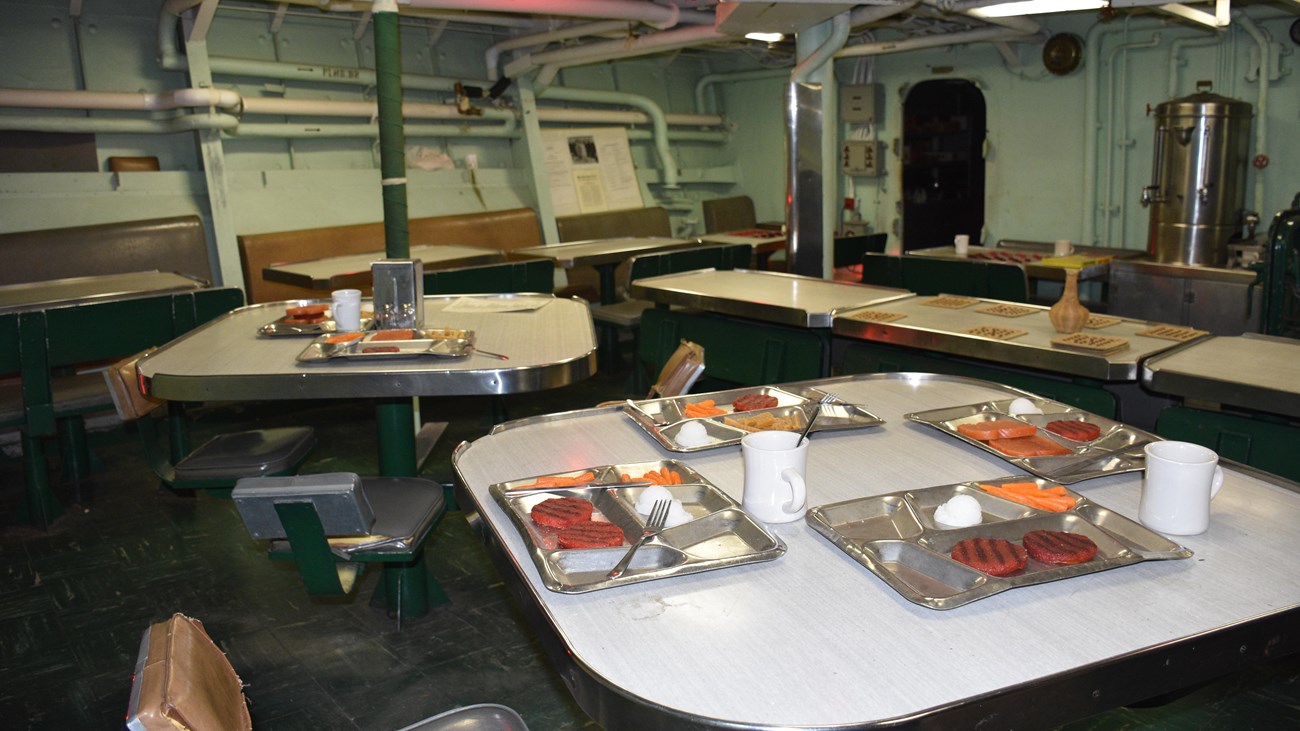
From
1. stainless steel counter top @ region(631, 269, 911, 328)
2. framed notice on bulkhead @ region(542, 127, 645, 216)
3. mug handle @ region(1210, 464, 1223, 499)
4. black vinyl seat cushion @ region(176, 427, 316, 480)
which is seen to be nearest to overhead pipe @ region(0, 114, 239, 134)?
framed notice on bulkhead @ region(542, 127, 645, 216)

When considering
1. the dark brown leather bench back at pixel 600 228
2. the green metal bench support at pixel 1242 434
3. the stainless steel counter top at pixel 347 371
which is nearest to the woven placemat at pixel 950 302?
the green metal bench support at pixel 1242 434

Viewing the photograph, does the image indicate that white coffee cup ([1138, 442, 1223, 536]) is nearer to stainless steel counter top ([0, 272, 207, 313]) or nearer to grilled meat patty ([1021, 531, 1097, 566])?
grilled meat patty ([1021, 531, 1097, 566])

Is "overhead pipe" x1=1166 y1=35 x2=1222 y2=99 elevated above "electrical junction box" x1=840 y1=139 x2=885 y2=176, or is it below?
above

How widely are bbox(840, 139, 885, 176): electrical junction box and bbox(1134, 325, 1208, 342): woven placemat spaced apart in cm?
541

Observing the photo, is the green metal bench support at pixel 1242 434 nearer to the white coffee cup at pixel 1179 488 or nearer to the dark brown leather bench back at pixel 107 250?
the white coffee cup at pixel 1179 488

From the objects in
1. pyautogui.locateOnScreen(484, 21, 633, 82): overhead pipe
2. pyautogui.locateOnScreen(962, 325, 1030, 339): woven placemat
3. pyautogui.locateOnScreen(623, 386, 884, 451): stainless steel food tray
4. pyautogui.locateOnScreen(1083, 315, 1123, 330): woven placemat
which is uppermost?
pyautogui.locateOnScreen(484, 21, 633, 82): overhead pipe

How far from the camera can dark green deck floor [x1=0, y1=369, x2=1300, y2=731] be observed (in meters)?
2.61

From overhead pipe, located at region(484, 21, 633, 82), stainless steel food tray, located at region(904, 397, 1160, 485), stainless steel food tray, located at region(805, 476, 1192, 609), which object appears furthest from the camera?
overhead pipe, located at region(484, 21, 633, 82)

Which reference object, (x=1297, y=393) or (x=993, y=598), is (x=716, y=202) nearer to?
(x=1297, y=393)

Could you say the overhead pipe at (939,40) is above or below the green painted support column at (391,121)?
above

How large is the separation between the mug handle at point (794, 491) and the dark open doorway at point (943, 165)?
24.3ft

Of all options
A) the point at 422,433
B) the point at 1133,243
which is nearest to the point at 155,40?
the point at 422,433

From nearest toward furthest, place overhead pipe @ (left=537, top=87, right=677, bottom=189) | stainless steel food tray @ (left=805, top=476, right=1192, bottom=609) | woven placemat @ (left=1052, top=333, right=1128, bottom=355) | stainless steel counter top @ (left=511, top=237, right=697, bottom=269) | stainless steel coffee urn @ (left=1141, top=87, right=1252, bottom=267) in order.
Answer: stainless steel food tray @ (left=805, top=476, right=1192, bottom=609) < woven placemat @ (left=1052, top=333, right=1128, bottom=355) < stainless steel coffee urn @ (left=1141, top=87, right=1252, bottom=267) < stainless steel counter top @ (left=511, top=237, right=697, bottom=269) < overhead pipe @ (left=537, top=87, right=677, bottom=189)

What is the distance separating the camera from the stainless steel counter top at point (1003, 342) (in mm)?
2768
